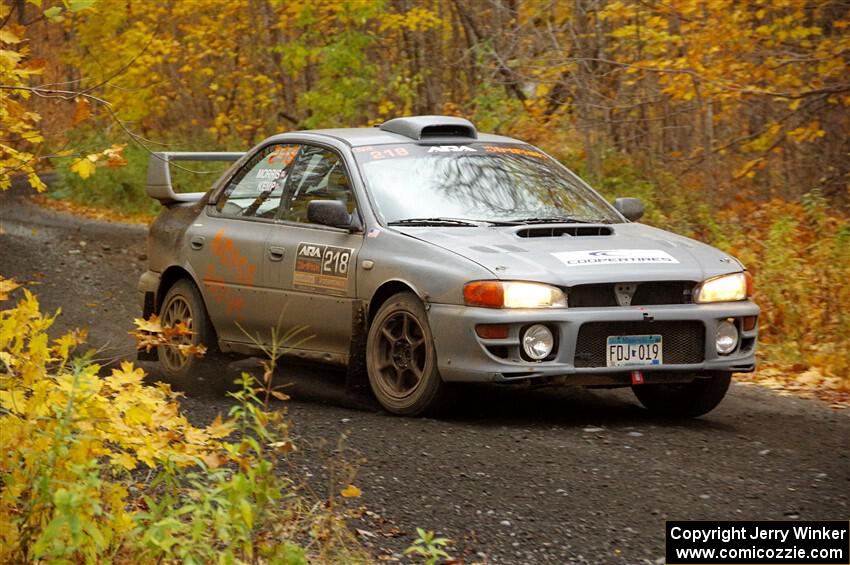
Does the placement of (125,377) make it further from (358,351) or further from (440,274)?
(358,351)

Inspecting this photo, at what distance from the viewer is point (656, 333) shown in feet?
23.7

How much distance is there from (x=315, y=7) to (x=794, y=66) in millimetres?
9786

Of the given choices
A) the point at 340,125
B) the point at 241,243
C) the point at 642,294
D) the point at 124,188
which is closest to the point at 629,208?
the point at 642,294

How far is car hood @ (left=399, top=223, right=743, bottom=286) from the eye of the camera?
7.10 m

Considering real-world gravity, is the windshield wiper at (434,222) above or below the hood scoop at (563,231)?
above

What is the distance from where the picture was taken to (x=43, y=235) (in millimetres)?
19969

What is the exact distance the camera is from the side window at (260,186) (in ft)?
29.4

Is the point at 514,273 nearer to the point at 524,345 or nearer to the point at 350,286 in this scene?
the point at 524,345

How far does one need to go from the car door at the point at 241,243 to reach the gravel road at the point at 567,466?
0.53 metres

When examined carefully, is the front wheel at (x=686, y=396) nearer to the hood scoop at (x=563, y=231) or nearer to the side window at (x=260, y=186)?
the hood scoop at (x=563, y=231)

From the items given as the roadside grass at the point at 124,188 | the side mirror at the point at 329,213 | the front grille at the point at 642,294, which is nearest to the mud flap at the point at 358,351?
the side mirror at the point at 329,213

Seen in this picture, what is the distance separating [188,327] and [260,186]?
3.51 ft

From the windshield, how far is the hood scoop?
273 mm

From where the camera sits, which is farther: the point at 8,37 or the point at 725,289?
the point at 725,289
